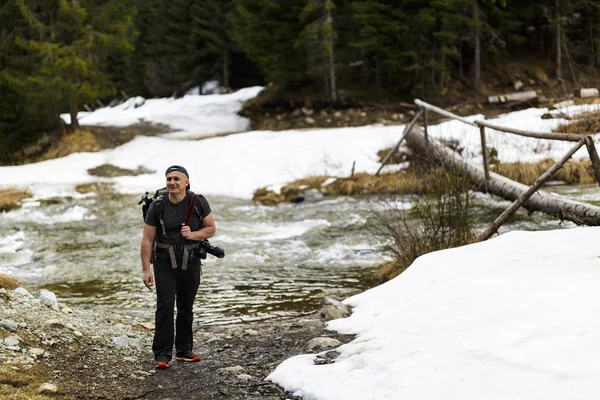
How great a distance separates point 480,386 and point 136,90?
54294 mm

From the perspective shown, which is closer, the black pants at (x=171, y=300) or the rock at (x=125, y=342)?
the black pants at (x=171, y=300)

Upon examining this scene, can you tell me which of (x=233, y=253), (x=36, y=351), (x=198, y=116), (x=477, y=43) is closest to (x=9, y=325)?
(x=36, y=351)

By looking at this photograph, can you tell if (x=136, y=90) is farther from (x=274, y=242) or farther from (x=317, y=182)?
(x=274, y=242)

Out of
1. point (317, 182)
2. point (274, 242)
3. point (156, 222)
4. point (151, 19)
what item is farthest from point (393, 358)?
point (151, 19)

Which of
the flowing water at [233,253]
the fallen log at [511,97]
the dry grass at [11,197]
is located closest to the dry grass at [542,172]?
the flowing water at [233,253]

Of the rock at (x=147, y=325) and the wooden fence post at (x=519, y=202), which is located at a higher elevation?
the wooden fence post at (x=519, y=202)

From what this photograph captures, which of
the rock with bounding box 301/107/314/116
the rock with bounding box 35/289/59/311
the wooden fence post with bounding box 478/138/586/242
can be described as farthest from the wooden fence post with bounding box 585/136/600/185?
the rock with bounding box 301/107/314/116

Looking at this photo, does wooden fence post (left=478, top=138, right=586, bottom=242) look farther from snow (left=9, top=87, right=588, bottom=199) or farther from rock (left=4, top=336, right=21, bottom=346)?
snow (left=9, top=87, right=588, bottom=199)

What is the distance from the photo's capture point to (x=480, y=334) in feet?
16.9

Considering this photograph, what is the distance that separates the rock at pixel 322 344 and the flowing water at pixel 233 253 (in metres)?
1.97

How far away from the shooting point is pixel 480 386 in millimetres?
4293

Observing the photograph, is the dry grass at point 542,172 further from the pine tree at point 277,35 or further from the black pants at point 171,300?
the pine tree at point 277,35

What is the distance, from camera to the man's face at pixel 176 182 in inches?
239

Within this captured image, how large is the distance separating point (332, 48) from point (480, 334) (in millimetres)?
25259
